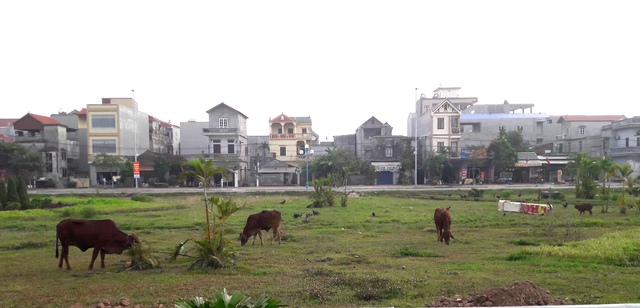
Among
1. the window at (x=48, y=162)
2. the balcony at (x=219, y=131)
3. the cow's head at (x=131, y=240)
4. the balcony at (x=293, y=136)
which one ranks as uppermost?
the balcony at (x=219, y=131)

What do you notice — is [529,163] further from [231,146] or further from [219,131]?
[219,131]

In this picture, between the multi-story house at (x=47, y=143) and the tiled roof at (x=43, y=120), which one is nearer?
the multi-story house at (x=47, y=143)

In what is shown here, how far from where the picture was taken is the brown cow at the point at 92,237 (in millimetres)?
11602

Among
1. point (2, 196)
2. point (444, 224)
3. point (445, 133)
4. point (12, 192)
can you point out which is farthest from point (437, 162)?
point (2, 196)

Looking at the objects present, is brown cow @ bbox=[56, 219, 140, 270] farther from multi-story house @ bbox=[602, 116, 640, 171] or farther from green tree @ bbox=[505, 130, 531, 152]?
multi-story house @ bbox=[602, 116, 640, 171]

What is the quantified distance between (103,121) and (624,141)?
67262 mm

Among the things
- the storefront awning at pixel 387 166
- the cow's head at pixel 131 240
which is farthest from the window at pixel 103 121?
the cow's head at pixel 131 240

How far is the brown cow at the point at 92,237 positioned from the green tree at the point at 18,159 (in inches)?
1759

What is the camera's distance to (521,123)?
63.1 metres

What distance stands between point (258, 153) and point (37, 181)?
Answer: 2875cm

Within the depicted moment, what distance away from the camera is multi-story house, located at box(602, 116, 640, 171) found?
2053 inches

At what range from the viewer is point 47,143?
52.8 m

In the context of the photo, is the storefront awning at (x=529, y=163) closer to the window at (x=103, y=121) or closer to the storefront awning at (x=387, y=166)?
the storefront awning at (x=387, y=166)

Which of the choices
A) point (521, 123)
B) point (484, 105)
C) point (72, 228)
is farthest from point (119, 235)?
point (484, 105)
